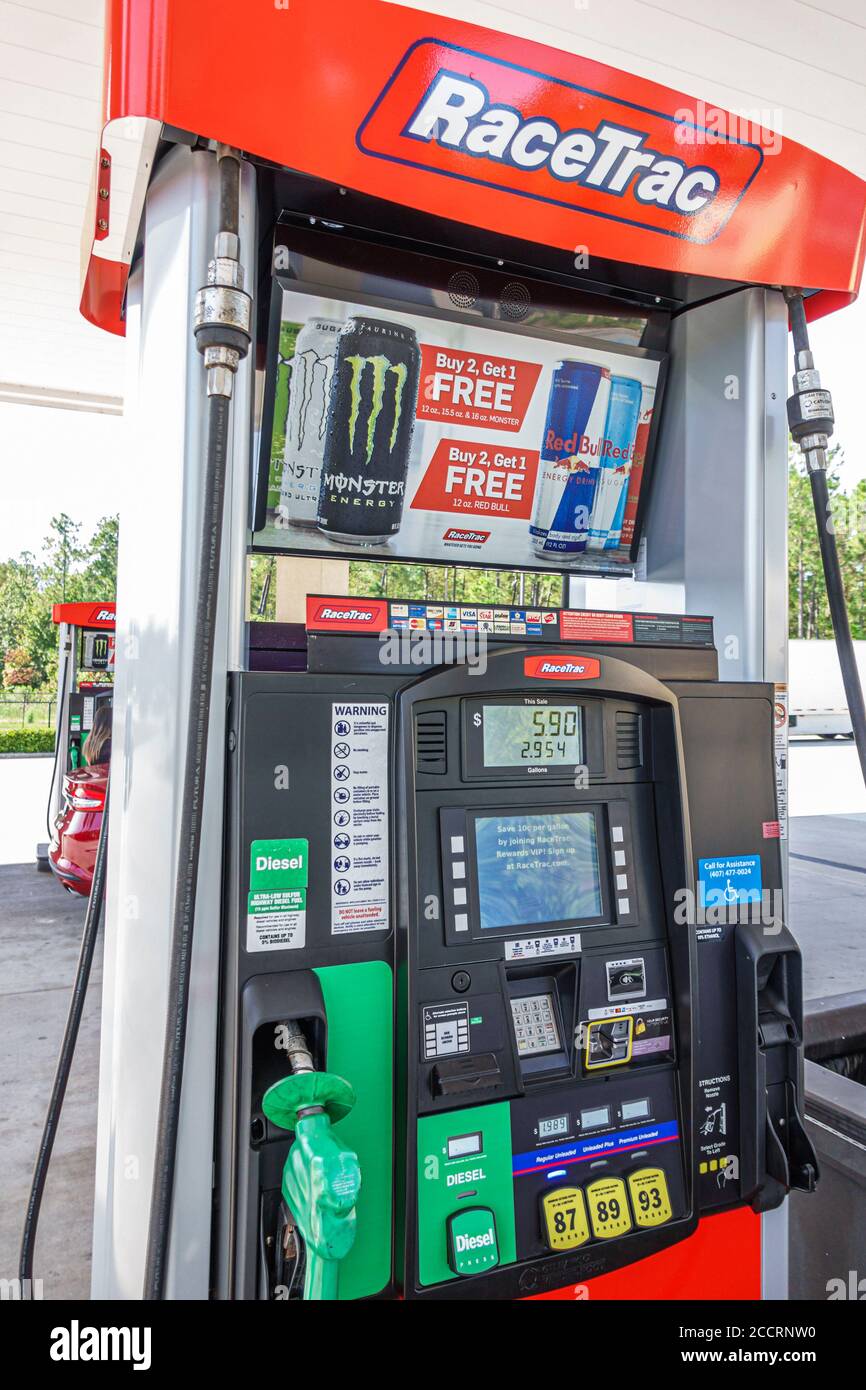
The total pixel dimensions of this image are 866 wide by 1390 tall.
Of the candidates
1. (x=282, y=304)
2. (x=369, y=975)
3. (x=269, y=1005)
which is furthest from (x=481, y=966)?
(x=282, y=304)

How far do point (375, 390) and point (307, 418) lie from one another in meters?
0.14

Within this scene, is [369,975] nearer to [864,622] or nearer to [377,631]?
[377,631]

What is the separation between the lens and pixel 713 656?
179 cm

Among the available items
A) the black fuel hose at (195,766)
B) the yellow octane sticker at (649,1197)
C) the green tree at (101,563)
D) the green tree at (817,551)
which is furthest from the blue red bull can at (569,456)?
the green tree at (817,551)

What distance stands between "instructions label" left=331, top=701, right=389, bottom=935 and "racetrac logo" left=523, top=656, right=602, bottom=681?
0.85ft

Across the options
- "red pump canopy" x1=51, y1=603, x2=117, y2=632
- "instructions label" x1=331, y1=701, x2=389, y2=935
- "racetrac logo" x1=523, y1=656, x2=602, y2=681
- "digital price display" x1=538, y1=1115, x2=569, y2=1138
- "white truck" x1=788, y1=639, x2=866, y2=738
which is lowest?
"digital price display" x1=538, y1=1115, x2=569, y2=1138

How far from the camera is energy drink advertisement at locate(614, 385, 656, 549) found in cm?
204

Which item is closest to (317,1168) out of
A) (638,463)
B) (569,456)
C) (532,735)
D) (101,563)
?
(532,735)

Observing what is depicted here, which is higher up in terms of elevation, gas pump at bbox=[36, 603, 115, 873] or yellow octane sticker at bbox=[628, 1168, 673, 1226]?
gas pump at bbox=[36, 603, 115, 873]

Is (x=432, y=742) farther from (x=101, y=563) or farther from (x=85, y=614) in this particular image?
(x=101, y=563)

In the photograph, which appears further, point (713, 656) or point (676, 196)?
point (713, 656)

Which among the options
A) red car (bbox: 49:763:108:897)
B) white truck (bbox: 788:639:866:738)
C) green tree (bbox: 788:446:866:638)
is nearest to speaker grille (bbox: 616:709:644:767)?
red car (bbox: 49:763:108:897)

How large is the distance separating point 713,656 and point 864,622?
28840 mm

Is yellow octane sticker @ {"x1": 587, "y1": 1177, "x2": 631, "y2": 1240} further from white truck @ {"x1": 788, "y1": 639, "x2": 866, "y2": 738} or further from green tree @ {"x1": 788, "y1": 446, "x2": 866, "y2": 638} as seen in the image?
green tree @ {"x1": 788, "y1": 446, "x2": 866, "y2": 638}
